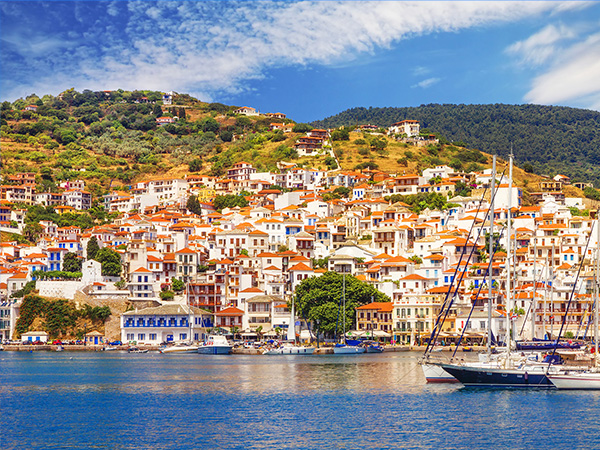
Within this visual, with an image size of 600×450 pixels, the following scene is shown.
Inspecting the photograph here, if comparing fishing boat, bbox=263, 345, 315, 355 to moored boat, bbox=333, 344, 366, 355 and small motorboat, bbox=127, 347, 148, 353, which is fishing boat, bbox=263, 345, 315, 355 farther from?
small motorboat, bbox=127, 347, 148, 353

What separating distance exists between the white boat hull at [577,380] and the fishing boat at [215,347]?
42.6 metres

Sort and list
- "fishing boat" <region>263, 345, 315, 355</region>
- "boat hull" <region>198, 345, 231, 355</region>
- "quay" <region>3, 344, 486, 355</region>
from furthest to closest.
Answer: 1. "quay" <region>3, 344, 486, 355</region>
2. "boat hull" <region>198, 345, 231, 355</region>
3. "fishing boat" <region>263, 345, 315, 355</region>

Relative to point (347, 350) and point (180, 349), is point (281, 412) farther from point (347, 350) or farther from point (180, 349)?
point (180, 349)

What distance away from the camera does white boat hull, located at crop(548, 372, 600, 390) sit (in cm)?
4141

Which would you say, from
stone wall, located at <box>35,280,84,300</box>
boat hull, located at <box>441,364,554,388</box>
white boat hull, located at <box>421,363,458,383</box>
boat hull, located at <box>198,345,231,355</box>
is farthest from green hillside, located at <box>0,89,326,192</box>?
boat hull, located at <box>441,364,554,388</box>

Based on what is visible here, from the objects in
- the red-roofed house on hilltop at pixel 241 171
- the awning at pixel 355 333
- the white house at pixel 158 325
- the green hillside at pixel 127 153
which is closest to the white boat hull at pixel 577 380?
the awning at pixel 355 333

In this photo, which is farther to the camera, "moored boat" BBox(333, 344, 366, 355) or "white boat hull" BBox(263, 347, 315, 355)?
"white boat hull" BBox(263, 347, 315, 355)

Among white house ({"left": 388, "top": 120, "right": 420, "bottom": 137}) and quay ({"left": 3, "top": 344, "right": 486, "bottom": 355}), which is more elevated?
white house ({"left": 388, "top": 120, "right": 420, "bottom": 137})

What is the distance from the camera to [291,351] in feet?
256

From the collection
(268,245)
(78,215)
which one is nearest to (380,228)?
(268,245)

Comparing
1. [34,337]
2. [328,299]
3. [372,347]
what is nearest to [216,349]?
[328,299]

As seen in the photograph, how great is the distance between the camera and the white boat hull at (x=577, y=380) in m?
41.4

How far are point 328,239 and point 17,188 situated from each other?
2472 inches

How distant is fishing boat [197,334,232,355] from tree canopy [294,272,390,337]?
8891 mm
